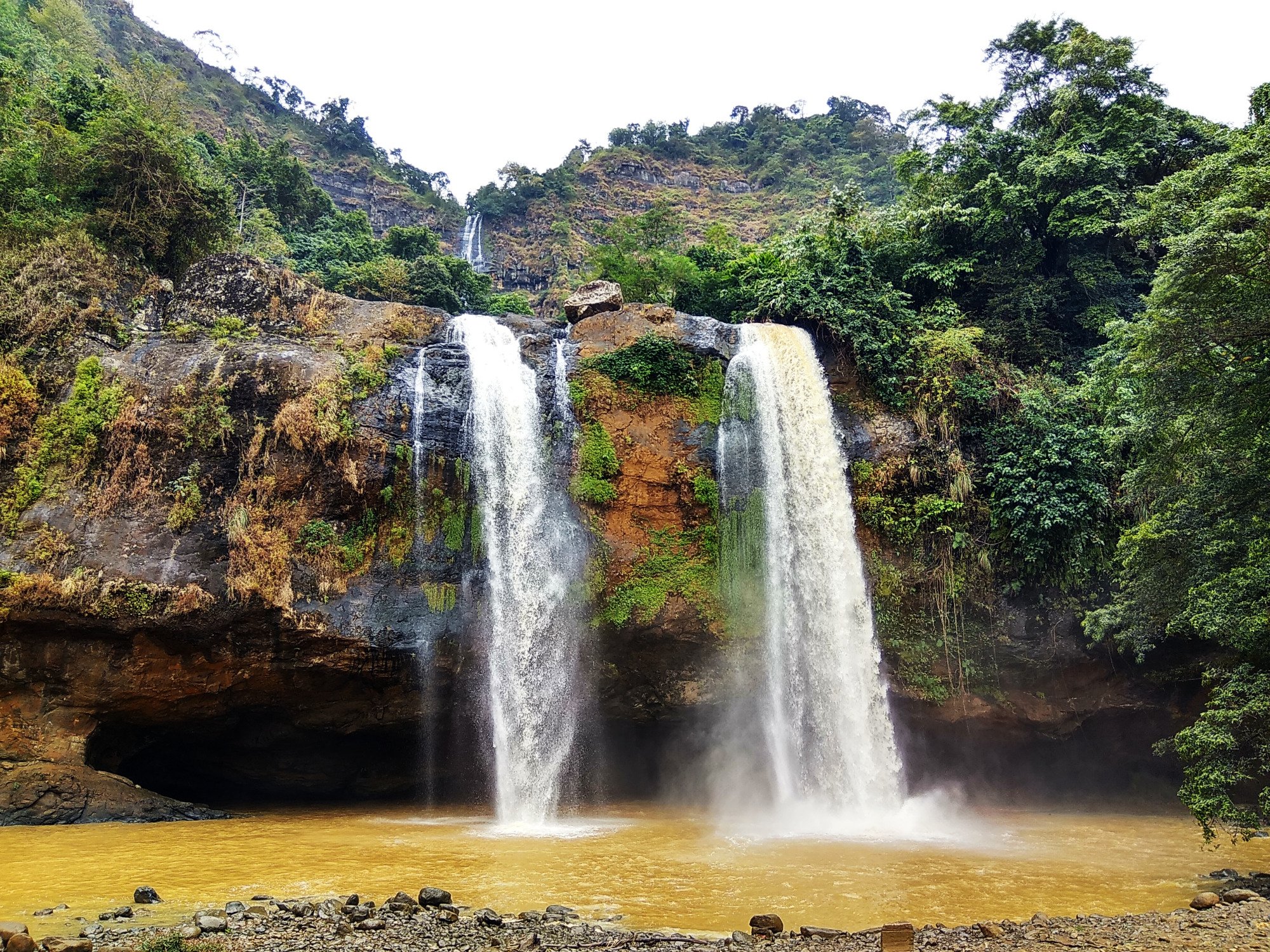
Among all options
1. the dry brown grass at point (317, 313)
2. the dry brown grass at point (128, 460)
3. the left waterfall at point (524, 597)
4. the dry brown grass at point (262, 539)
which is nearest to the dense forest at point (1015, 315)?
the dry brown grass at point (128, 460)

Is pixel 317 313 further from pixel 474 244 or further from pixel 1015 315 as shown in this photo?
pixel 474 244

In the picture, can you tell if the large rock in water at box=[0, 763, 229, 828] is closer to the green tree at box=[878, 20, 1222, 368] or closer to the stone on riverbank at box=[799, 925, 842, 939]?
the stone on riverbank at box=[799, 925, 842, 939]

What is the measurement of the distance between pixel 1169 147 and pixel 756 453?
14528 mm

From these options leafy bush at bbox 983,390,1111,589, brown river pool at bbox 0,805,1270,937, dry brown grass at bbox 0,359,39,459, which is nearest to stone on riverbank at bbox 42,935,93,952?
brown river pool at bbox 0,805,1270,937

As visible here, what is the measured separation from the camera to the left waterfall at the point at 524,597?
13648mm

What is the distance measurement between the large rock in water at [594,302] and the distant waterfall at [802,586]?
337 centimetres

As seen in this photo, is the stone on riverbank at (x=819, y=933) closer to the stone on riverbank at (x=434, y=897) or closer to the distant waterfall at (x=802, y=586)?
the stone on riverbank at (x=434, y=897)

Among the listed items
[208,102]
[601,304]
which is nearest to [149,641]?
[601,304]

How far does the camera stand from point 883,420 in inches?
677

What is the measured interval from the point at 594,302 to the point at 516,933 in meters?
14.8

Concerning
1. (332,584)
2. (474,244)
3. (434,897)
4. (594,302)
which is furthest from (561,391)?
(474,244)

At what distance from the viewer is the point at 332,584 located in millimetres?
13555

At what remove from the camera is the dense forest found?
9961 millimetres

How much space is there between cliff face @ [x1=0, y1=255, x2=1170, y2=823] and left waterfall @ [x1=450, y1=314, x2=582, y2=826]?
416 millimetres
